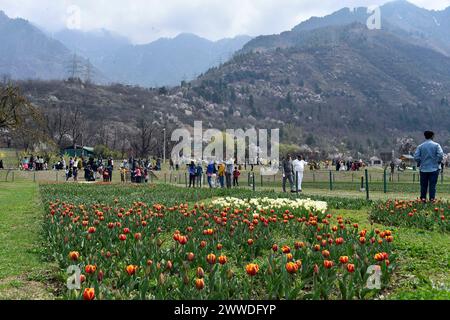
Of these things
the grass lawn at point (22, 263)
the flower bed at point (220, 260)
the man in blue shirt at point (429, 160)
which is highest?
the man in blue shirt at point (429, 160)

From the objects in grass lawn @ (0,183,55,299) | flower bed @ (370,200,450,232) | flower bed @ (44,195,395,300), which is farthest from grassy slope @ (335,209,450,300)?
grass lawn @ (0,183,55,299)

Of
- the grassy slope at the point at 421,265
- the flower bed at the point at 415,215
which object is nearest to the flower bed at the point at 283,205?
the flower bed at the point at 415,215

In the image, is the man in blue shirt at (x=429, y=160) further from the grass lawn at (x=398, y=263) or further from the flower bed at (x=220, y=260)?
the flower bed at (x=220, y=260)

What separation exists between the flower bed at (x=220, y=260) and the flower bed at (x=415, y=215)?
237 centimetres

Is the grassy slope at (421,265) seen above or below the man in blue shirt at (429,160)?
below

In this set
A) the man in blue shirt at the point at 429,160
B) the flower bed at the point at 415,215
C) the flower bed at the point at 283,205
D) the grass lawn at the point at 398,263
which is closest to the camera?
the grass lawn at the point at 398,263

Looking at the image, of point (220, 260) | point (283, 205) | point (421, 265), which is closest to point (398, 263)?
point (421, 265)

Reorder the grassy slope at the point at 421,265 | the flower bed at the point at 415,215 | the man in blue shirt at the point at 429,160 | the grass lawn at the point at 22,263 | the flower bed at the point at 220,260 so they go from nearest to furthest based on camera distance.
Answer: the flower bed at the point at 220,260
the grassy slope at the point at 421,265
the grass lawn at the point at 22,263
the flower bed at the point at 415,215
the man in blue shirt at the point at 429,160

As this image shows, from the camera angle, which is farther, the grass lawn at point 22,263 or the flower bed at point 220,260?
the grass lawn at point 22,263

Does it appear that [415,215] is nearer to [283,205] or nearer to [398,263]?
[283,205]

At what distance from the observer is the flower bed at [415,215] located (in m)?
9.96

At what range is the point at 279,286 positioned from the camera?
5160mm

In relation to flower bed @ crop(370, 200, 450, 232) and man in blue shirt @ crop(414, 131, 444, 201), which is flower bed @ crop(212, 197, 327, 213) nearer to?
flower bed @ crop(370, 200, 450, 232)

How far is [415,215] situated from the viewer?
10445mm
